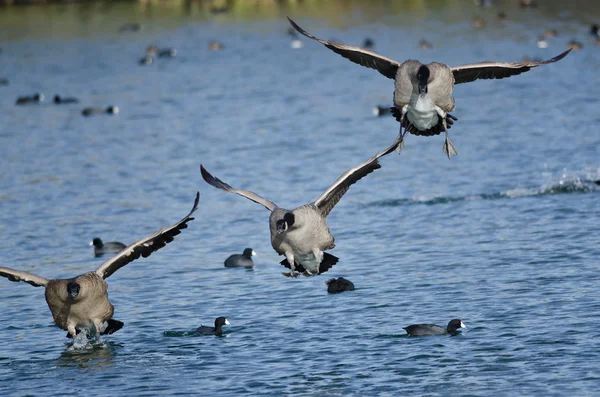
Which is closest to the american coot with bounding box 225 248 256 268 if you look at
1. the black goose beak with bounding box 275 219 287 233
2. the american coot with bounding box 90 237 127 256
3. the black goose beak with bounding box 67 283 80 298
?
the american coot with bounding box 90 237 127 256

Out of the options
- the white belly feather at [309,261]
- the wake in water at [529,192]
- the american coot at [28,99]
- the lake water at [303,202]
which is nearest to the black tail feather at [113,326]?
the lake water at [303,202]

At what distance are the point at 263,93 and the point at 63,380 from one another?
2987cm

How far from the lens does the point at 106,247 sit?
2388 centimetres

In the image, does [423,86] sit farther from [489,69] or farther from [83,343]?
[83,343]

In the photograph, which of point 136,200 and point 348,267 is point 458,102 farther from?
point 348,267

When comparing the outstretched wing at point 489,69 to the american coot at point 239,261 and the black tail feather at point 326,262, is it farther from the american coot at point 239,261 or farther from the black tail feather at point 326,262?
the american coot at point 239,261

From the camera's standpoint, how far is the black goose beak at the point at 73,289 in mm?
17016

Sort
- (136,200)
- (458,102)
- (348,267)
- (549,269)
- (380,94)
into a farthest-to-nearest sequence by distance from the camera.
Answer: (380,94) < (458,102) < (136,200) < (348,267) < (549,269)

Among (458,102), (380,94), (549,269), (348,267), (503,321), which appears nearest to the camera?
(503,321)

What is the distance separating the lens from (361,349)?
55.1 feet

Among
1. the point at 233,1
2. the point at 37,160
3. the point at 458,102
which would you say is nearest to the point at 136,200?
the point at 37,160

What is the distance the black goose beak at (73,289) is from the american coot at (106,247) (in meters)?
6.47

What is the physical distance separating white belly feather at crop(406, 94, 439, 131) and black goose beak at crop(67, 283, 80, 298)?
218 inches

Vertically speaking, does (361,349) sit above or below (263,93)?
below
